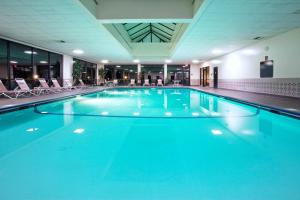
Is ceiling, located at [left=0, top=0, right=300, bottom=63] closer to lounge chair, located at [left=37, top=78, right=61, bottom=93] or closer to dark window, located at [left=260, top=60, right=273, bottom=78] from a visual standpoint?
dark window, located at [left=260, top=60, right=273, bottom=78]

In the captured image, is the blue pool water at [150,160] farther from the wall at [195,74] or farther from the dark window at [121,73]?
the dark window at [121,73]

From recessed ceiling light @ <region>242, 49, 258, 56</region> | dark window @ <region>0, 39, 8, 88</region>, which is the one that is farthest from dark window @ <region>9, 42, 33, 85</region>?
recessed ceiling light @ <region>242, 49, 258, 56</region>

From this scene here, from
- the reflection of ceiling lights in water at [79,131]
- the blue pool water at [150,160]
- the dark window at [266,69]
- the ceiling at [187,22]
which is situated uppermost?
the ceiling at [187,22]

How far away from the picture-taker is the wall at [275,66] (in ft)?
26.1

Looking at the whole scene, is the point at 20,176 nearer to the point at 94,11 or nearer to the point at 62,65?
the point at 94,11

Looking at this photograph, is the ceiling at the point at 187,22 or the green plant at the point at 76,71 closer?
the ceiling at the point at 187,22

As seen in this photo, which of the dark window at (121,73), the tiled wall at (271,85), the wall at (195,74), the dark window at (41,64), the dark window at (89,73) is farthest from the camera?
the dark window at (121,73)

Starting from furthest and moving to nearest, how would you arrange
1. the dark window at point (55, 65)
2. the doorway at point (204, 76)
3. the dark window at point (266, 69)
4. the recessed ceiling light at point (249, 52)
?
the doorway at point (204, 76) < the dark window at point (55, 65) < the recessed ceiling light at point (249, 52) < the dark window at point (266, 69)

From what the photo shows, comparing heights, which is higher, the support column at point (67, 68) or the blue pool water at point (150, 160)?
the support column at point (67, 68)

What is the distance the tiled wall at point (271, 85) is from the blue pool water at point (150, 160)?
392cm

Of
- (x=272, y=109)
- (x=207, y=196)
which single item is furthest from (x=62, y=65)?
(x=207, y=196)

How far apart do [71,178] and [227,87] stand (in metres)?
13.9

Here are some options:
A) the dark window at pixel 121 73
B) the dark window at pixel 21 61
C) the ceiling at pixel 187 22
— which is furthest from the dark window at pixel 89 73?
the ceiling at pixel 187 22

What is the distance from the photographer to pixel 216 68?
55.7 feet
